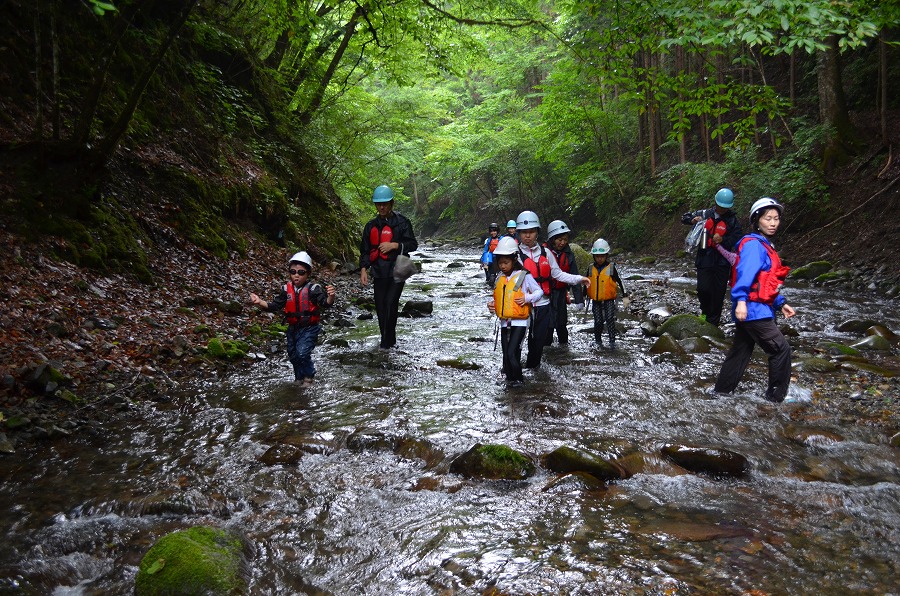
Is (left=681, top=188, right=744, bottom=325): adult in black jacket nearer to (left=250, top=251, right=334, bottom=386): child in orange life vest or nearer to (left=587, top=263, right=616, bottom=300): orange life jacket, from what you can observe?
(left=587, top=263, right=616, bottom=300): orange life jacket

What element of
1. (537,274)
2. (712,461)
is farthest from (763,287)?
(537,274)

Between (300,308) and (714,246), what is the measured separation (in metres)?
6.17

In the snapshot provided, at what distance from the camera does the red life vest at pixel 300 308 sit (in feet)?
22.6

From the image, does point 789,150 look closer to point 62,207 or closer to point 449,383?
point 449,383

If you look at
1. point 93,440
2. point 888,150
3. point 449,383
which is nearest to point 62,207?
point 93,440

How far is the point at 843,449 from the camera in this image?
497 centimetres

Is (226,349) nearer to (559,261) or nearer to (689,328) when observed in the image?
(559,261)

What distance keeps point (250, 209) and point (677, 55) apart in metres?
18.9

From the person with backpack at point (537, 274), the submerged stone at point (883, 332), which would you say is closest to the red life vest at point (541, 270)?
the person with backpack at point (537, 274)

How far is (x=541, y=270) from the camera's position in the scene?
798cm

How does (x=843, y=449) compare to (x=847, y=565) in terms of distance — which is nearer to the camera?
(x=847, y=565)

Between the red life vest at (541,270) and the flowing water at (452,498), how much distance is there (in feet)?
5.05

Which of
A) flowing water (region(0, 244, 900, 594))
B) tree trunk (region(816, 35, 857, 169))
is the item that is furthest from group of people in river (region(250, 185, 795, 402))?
tree trunk (region(816, 35, 857, 169))

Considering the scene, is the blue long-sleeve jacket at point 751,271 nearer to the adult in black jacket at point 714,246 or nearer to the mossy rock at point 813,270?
the adult in black jacket at point 714,246
